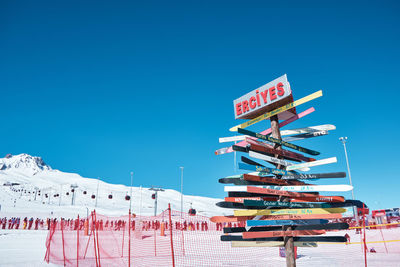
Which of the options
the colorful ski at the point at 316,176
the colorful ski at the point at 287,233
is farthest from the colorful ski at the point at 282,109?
the colorful ski at the point at 287,233

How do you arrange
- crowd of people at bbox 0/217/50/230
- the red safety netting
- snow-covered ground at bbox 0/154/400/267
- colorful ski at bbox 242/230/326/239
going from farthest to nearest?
crowd of people at bbox 0/217/50/230
snow-covered ground at bbox 0/154/400/267
the red safety netting
colorful ski at bbox 242/230/326/239

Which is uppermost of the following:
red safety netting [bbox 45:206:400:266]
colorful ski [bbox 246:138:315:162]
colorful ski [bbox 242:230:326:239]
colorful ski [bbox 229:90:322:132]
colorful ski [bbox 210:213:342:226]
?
colorful ski [bbox 229:90:322:132]

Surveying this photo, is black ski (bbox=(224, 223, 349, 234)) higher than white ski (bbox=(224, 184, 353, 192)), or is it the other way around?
white ski (bbox=(224, 184, 353, 192))

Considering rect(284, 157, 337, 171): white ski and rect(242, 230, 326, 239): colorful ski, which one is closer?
rect(242, 230, 326, 239): colorful ski

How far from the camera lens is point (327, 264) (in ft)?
36.0

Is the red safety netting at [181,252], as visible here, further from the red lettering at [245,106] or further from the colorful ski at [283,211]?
the red lettering at [245,106]

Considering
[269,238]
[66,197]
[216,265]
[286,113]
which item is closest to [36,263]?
[216,265]

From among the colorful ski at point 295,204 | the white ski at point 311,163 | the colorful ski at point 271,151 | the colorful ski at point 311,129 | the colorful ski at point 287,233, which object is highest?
the colorful ski at point 311,129

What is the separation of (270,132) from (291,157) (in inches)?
27.3

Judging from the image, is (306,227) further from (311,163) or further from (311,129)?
(311,129)

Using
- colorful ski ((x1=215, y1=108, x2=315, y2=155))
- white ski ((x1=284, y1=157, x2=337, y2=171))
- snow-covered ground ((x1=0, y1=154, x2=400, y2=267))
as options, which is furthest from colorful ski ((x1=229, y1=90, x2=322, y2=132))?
snow-covered ground ((x1=0, y1=154, x2=400, y2=267))

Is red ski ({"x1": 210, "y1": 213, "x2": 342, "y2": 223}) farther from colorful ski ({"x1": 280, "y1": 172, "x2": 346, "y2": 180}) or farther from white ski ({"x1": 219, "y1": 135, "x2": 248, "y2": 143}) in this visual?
white ski ({"x1": 219, "y1": 135, "x2": 248, "y2": 143})

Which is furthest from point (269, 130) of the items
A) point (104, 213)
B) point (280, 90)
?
point (104, 213)

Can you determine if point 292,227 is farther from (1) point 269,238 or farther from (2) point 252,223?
(2) point 252,223
